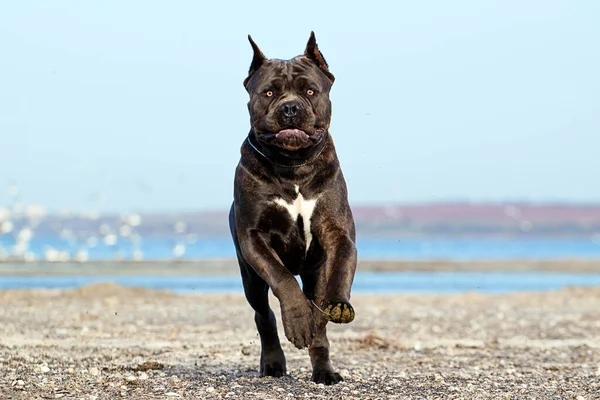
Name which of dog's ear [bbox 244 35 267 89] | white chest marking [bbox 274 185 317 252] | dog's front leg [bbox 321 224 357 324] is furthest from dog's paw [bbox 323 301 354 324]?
dog's ear [bbox 244 35 267 89]

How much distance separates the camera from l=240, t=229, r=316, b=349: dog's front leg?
700 cm

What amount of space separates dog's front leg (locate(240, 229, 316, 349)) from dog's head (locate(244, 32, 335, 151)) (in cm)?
75

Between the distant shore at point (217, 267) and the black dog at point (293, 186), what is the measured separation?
1164 inches

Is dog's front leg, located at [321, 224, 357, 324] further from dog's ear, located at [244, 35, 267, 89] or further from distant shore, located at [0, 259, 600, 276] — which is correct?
distant shore, located at [0, 259, 600, 276]

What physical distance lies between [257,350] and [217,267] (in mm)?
28694

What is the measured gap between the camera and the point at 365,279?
33.3m

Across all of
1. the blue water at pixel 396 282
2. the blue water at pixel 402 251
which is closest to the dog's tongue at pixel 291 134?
the blue water at pixel 396 282

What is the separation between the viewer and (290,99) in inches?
288

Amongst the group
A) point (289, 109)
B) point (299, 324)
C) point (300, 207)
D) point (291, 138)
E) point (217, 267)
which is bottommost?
point (299, 324)

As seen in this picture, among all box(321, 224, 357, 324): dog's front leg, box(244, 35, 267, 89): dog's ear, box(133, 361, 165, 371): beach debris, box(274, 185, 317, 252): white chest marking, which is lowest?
box(133, 361, 165, 371): beach debris

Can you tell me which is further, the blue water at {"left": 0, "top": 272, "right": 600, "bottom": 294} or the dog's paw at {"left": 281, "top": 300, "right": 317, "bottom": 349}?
the blue water at {"left": 0, "top": 272, "right": 600, "bottom": 294}

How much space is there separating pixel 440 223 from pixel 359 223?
12.5 meters

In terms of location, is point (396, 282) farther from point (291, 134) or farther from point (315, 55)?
point (291, 134)

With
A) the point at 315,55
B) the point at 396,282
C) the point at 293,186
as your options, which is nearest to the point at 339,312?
the point at 293,186
